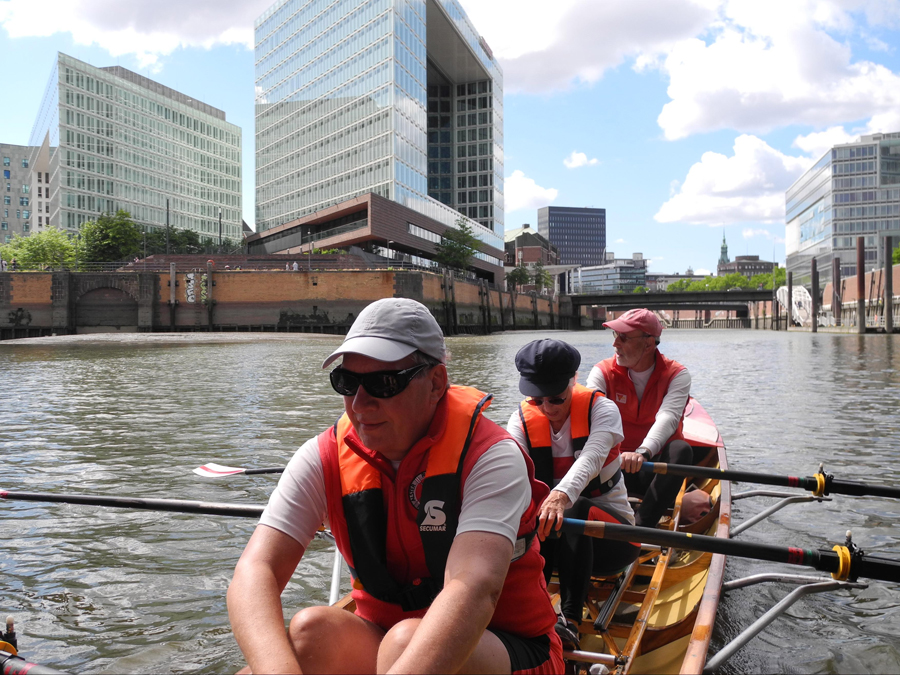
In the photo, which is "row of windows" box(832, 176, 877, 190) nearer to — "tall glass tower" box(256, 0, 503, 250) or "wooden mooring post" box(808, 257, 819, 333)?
"wooden mooring post" box(808, 257, 819, 333)

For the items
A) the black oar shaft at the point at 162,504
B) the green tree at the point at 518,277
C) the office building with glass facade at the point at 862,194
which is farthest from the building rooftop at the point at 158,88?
the black oar shaft at the point at 162,504

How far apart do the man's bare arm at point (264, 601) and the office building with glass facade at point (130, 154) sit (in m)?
94.9

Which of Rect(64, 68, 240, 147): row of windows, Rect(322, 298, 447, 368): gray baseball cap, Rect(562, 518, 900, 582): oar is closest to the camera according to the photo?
Rect(322, 298, 447, 368): gray baseball cap

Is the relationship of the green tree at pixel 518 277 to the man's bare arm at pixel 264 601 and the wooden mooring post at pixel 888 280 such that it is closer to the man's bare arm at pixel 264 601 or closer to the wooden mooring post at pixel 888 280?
the wooden mooring post at pixel 888 280

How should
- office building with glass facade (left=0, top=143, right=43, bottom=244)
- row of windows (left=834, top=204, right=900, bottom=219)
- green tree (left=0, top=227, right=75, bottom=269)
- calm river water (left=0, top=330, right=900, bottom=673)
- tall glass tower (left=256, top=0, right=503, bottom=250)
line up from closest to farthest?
1. calm river water (left=0, top=330, right=900, bottom=673)
2. green tree (left=0, top=227, right=75, bottom=269)
3. tall glass tower (left=256, top=0, right=503, bottom=250)
4. row of windows (left=834, top=204, right=900, bottom=219)
5. office building with glass facade (left=0, top=143, right=43, bottom=244)

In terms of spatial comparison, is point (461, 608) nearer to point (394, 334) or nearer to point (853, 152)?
point (394, 334)

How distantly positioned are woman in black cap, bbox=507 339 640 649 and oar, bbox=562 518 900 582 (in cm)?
21

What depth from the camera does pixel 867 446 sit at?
418 inches

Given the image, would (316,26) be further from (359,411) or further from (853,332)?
(359,411)

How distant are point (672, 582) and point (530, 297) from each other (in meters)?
80.4

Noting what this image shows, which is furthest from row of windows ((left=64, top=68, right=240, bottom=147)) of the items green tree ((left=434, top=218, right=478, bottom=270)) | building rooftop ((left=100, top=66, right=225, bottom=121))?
green tree ((left=434, top=218, right=478, bottom=270))

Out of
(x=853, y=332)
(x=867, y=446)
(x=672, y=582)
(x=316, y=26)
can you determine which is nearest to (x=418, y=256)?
(x=316, y=26)

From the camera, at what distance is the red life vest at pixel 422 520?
7.43 ft

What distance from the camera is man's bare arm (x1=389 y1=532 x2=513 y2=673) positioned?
192cm
